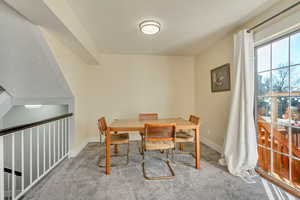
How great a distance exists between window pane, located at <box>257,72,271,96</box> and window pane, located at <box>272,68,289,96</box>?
0.27ft

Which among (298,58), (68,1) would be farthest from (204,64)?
(68,1)

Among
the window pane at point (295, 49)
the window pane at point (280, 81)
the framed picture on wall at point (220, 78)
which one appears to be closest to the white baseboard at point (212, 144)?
the framed picture on wall at point (220, 78)

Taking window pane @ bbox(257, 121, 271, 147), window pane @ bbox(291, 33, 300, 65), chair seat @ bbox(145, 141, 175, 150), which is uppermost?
window pane @ bbox(291, 33, 300, 65)

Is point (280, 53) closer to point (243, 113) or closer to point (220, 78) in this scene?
point (243, 113)

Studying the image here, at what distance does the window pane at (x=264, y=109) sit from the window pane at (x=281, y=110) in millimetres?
82

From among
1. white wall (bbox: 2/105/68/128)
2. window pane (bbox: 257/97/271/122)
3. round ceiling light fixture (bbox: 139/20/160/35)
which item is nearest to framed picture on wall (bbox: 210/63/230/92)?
window pane (bbox: 257/97/271/122)

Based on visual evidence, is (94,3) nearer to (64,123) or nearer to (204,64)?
(64,123)

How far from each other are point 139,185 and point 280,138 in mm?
2025

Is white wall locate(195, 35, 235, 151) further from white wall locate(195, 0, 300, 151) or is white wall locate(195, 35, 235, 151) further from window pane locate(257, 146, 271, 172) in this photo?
window pane locate(257, 146, 271, 172)

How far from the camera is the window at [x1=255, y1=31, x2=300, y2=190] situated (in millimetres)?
1727

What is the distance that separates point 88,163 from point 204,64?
3.42 m

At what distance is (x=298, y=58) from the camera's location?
169 cm

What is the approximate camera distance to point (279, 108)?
6.30 ft

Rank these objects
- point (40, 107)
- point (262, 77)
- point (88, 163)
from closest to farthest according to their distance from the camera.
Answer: point (262, 77), point (88, 163), point (40, 107)
